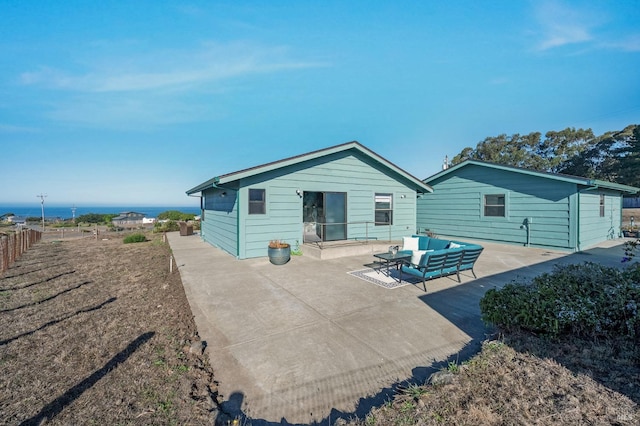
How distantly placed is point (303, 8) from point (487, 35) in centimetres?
707

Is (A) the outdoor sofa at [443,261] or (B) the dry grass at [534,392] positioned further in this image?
(A) the outdoor sofa at [443,261]

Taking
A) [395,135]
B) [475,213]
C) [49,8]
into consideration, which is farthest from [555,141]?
[49,8]

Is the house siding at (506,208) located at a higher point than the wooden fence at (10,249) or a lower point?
higher

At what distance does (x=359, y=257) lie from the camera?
940cm

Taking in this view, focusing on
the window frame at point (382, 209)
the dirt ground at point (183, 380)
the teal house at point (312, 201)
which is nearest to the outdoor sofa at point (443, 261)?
the dirt ground at point (183, 380)

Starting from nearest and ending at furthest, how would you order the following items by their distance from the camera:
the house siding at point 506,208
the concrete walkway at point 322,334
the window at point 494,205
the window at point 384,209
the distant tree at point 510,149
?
the concrete walkway at point 322,334
the house siding at point 506,208
the window at point 384,209
the window at point 494,205
the distant tree at point 510,149

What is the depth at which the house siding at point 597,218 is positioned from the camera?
1081 centimetres

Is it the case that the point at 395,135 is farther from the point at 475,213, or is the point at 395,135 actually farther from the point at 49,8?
the point at 49,8

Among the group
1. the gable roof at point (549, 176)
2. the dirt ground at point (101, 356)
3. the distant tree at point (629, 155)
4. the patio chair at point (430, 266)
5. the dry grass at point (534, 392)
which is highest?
the distant tree at point (629, 155)

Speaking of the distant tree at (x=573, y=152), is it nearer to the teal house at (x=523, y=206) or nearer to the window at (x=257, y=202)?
the teal house at (x=523, y=206)

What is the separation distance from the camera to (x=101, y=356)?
10.6ft

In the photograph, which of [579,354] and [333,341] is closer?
[579,354]

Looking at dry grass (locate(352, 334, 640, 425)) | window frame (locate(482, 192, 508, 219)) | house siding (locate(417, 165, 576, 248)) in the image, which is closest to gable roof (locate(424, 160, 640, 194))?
house siding (locate(417, 165, 576, 248))

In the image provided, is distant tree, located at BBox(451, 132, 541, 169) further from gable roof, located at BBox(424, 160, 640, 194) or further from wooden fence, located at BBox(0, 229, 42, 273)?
wooden fence, located at BBox(0, 229, 42, 273)
